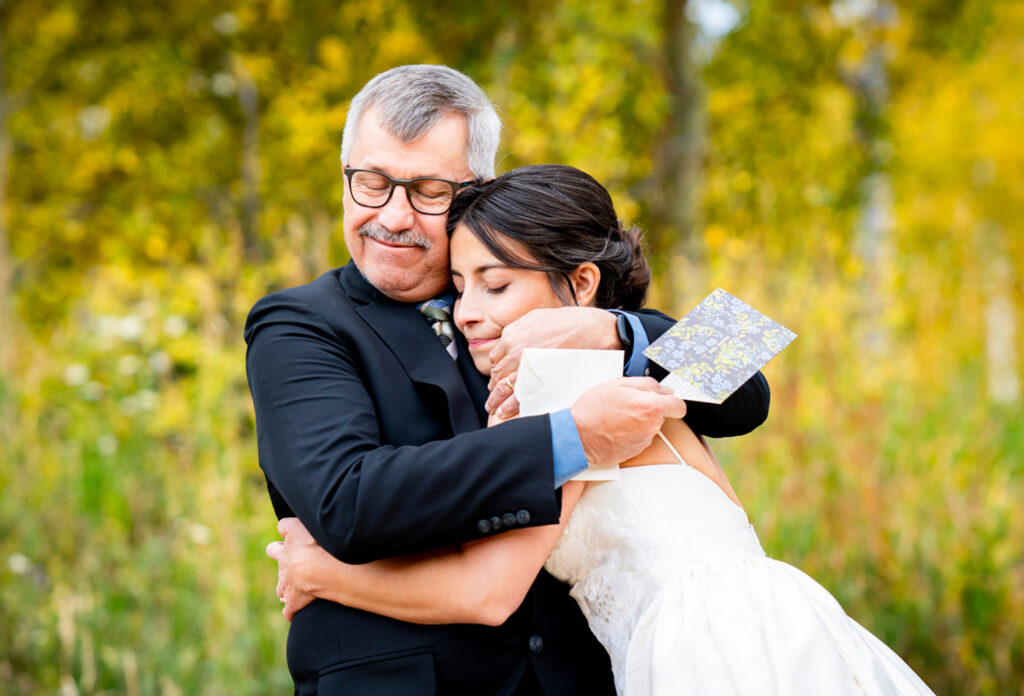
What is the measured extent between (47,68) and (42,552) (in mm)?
5777

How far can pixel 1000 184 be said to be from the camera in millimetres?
14211

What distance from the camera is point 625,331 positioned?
1.98 metres

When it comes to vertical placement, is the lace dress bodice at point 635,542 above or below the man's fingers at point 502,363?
below

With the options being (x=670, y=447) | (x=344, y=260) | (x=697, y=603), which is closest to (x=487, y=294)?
(x=670, y=447)

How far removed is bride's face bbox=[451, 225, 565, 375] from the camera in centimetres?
203

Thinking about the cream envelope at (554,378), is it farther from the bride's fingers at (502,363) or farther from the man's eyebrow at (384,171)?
the man's eyebrow at (384,171)

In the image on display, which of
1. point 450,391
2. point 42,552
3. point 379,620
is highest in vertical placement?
point 450,391

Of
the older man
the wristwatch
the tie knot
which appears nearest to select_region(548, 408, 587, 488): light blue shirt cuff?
the older man

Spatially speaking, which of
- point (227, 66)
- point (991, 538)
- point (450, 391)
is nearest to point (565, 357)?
point (450, 391)

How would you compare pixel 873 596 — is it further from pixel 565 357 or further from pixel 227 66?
pixel 227 66

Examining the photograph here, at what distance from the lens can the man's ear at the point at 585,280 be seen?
214cm

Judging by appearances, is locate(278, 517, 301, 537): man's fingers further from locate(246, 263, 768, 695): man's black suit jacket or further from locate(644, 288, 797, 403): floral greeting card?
locate(644, 288, 797, 403): floral greeting card

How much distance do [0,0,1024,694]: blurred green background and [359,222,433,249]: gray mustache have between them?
2098 mm

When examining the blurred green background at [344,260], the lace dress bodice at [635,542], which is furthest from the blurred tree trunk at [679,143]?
the lace dress bodice at [635,542]
